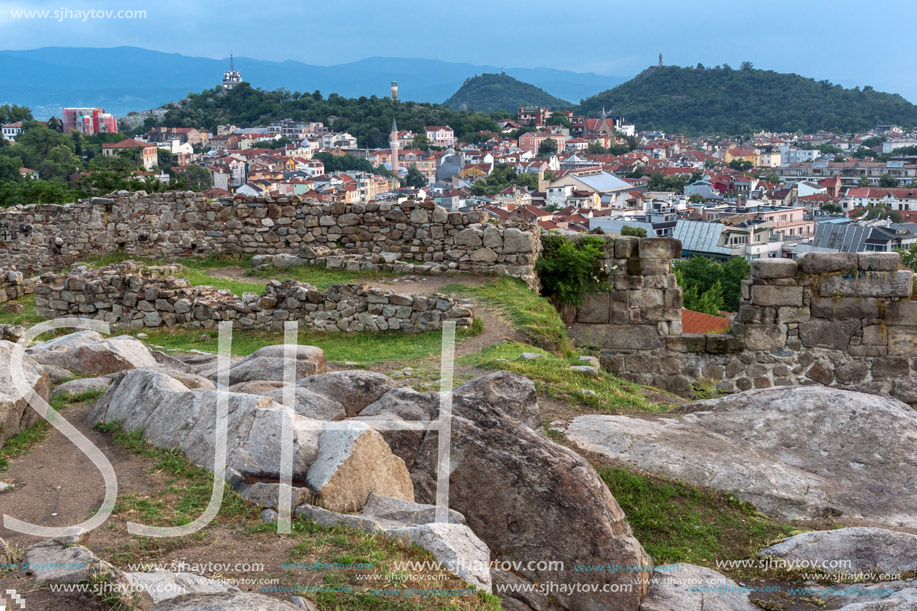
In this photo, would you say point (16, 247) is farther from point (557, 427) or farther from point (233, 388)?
point (557, 427)

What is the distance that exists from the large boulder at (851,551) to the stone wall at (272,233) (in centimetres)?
699

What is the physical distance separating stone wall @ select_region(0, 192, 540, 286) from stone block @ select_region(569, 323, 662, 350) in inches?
41.4

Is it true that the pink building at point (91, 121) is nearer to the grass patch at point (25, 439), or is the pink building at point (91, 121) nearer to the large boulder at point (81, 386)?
the large boulder at point (81, 386)

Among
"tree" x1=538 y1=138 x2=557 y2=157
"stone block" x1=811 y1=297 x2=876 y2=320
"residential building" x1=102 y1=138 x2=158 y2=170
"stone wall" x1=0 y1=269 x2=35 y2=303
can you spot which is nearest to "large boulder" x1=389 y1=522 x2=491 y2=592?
"stone block" x1=811 y1=297 x2=876 y2=320

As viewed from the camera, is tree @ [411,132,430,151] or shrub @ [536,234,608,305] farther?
tree @ [411,132,430,151]

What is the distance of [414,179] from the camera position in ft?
415

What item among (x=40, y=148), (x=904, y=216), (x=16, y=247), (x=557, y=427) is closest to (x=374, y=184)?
(x=40, y=148)

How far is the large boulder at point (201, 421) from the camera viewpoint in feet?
16.8

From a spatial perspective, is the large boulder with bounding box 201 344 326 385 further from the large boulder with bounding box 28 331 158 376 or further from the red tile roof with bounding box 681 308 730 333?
the red tile roof with bounding box 681 308 730 333

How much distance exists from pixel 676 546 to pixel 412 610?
247cm

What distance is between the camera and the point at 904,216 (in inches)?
3519

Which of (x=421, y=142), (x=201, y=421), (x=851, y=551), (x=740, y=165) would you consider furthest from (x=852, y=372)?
(x=740, y=165)

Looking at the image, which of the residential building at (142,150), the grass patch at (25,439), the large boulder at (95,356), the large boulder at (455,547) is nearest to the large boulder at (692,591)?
the large boulder at (455,547)

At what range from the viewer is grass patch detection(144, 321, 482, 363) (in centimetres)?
939
